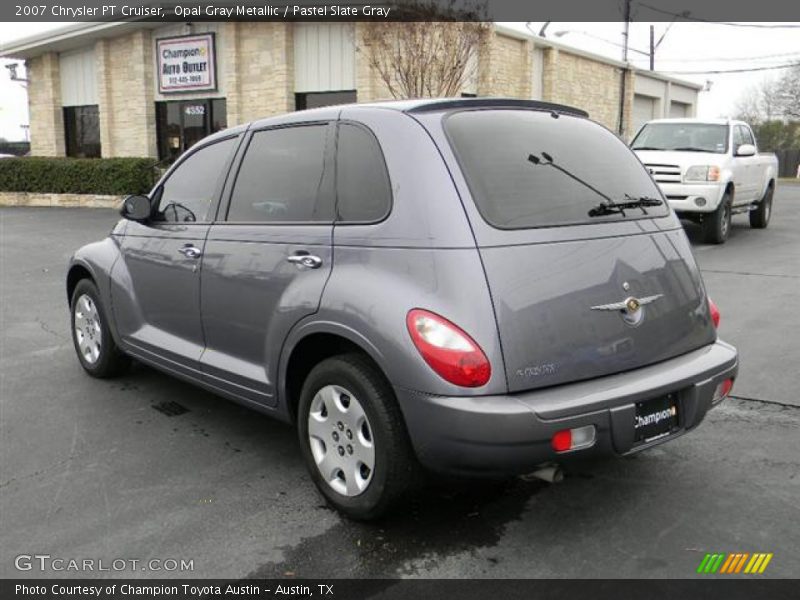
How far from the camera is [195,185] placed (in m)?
4.56

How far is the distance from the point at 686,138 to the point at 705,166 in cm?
117

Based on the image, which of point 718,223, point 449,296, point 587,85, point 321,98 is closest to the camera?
point 449,296

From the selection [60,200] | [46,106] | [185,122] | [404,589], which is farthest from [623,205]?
[46,106]

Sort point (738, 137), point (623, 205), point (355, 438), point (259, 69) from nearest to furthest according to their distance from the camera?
point (355, 438), point (623, 205), point (738, 137), point (259, 69)

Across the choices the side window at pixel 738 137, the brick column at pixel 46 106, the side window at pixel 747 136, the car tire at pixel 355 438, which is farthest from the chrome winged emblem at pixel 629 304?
the brick column at pixel 46 106

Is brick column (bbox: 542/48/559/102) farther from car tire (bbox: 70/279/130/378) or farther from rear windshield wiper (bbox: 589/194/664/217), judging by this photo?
rear windshield wiper (bbox: 589/194/664/217)

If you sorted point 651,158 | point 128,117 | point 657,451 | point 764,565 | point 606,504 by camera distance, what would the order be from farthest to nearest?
1. point 128,117
2. point 651,158
3. point 657,451
4. point 606,504
5. point 764,565

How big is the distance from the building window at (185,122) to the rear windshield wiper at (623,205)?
59.6 ft

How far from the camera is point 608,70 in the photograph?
26.7 metres

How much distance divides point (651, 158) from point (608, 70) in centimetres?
1631

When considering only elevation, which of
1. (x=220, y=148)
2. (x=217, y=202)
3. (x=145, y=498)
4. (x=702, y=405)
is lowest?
(x=145, y=498)

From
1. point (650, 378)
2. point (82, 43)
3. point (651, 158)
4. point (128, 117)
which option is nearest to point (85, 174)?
point (128, 117)

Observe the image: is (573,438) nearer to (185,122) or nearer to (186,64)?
(186,64)

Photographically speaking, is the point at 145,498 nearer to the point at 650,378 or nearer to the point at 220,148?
the point at 220,148
